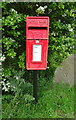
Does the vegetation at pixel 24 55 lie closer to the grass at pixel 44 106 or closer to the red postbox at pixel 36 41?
the grass at pixel 44 106

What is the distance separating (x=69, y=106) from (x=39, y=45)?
1280 millimetres

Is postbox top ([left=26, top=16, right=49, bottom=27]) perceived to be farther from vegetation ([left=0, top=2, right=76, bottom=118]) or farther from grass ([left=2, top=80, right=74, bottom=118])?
grass ([left=2, top=80, right=74, bottom=118])

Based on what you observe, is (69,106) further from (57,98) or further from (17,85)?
(17,85)

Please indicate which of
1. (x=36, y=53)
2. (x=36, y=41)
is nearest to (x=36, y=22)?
(x=36, y=41)

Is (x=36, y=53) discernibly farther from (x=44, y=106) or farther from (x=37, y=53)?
(x=44, y=106)

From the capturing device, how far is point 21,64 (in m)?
3.96

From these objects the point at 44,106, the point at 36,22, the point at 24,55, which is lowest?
the point at 44,106

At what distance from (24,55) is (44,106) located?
0.99 metres

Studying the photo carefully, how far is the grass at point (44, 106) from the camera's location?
3691mm

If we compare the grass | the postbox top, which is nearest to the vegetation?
the grass

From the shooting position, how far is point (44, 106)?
3.90 meters

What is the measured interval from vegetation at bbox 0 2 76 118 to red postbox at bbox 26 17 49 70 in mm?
399

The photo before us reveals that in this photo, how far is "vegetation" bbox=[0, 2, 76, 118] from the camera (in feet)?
12.3

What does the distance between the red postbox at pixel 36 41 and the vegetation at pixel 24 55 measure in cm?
40
